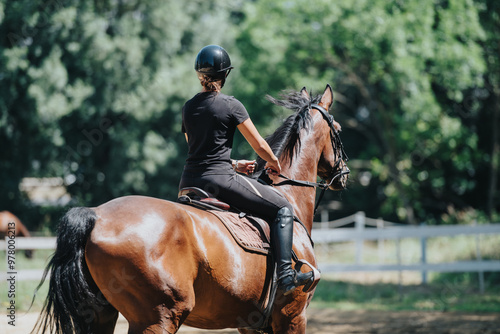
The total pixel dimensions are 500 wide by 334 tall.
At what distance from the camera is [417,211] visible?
2286 cm

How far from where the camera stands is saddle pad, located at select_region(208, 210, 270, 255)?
13.1ft

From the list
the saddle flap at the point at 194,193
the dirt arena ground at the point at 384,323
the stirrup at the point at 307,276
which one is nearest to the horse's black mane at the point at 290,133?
the saddle flap at the point at 194,193

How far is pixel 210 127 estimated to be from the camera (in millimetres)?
4020

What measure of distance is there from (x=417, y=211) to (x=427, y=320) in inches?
571

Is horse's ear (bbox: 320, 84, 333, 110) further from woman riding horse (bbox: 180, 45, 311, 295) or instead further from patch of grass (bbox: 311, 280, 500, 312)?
patch of grass (bbox: 311, 280, 500, 312)

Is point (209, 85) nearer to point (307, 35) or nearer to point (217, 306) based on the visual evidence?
point (217, 306)

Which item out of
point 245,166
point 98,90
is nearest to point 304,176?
point 245,166

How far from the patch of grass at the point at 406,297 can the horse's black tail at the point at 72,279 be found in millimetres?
8070

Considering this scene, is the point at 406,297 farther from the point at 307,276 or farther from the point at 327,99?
the point at 307,276

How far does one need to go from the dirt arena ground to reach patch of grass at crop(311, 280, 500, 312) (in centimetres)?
75

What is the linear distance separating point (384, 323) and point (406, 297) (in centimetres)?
319

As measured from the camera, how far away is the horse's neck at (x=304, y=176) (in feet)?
16.0

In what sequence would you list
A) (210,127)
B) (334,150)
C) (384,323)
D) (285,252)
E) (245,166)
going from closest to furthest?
1. (210,127)
2. (285,252)
3. (245,166)
4. (334,150)
5. (384,323)

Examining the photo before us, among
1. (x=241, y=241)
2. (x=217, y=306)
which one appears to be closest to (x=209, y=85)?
(x=241, y=241)
